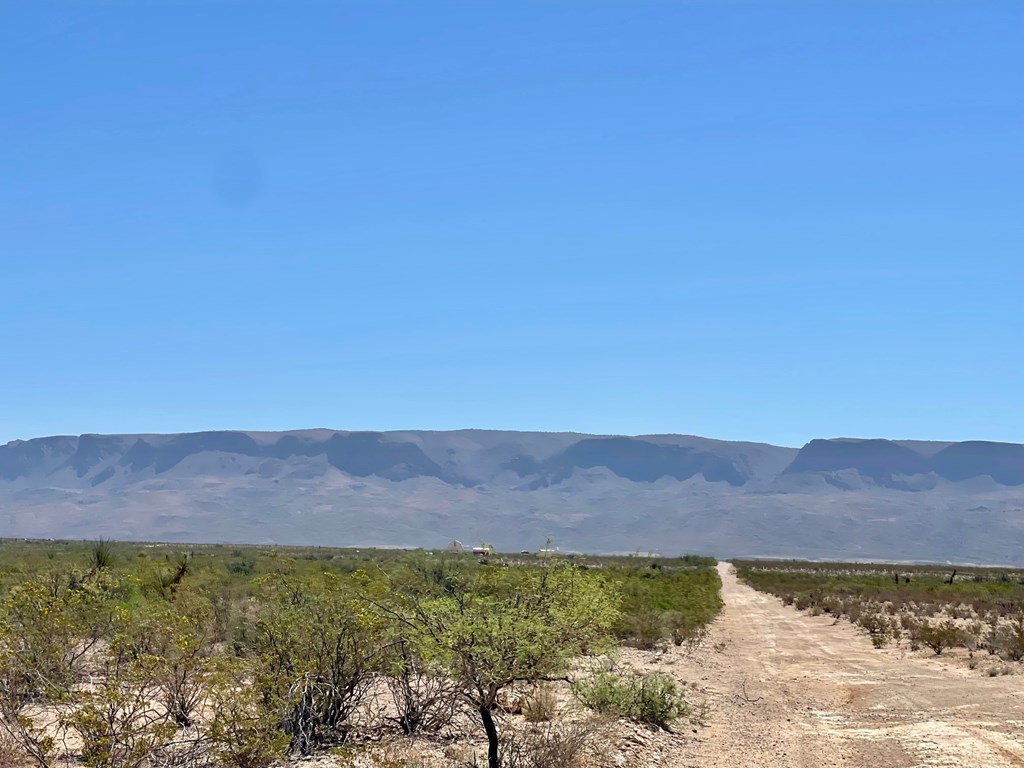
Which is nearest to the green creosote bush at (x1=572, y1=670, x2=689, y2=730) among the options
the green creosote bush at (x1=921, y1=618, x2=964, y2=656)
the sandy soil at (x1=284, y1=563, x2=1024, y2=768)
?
the sandy soil at (x1=284, y1=563, x2=1024, y2=768)

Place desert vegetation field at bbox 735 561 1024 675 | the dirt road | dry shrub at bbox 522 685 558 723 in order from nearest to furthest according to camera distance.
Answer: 1. the dirt road
2. dry shrub at bbox 522 685 558 723
3. desert vegetation field at bbox 735 561 1024 675

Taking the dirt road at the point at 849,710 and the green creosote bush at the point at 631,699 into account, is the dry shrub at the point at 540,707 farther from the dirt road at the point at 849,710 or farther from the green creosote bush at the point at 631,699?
the dirt road at the point at 849,710

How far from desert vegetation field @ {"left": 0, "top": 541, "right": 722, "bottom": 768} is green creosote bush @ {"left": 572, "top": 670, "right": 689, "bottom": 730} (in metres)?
0.03

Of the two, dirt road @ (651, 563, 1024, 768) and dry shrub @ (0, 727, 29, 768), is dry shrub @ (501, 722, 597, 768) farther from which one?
dry shrub @ (0, 727, 29, 768)

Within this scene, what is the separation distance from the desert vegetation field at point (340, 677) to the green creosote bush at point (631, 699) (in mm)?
30

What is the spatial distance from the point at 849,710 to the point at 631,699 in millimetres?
4539

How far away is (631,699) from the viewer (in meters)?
14.5

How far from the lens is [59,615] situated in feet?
37.8

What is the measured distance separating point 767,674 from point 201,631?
12.2 m

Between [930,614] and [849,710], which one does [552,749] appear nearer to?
[849,710]

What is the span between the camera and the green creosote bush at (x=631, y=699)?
14.3 m

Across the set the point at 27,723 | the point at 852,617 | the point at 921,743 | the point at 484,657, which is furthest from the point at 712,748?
the point at 852,617

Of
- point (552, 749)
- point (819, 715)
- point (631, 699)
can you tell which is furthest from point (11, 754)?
point (819, 715)

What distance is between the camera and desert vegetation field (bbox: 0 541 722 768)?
1009 centimetres
